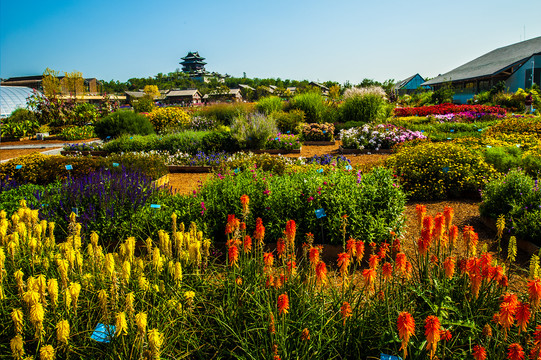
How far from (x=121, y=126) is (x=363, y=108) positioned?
33.9 ft

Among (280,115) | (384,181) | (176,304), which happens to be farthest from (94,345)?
(280,115)

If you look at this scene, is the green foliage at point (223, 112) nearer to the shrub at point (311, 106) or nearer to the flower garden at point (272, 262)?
the shrub at point (311, 106)

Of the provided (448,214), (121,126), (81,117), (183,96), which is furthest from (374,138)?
(183,96)

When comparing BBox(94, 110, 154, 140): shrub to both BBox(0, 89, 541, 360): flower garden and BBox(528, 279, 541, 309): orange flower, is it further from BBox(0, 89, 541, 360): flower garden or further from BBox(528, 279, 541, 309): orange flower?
BBox(528, 279, 541, 309): orange flower

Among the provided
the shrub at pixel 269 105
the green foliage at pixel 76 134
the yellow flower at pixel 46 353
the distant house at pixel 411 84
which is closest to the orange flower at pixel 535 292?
the yellow flower at pixel 46 353

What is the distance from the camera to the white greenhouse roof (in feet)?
110

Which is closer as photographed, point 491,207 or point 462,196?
point 491,207

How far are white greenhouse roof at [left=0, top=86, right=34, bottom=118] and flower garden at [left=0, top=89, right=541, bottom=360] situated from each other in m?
30.8

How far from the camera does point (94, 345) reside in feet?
6.78

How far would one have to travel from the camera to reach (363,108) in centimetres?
1742

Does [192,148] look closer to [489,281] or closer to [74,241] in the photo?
[74,241]

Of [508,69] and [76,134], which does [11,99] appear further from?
[508,69]

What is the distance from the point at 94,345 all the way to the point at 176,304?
0.47 metres

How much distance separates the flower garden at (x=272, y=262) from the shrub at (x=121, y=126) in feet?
14.6
